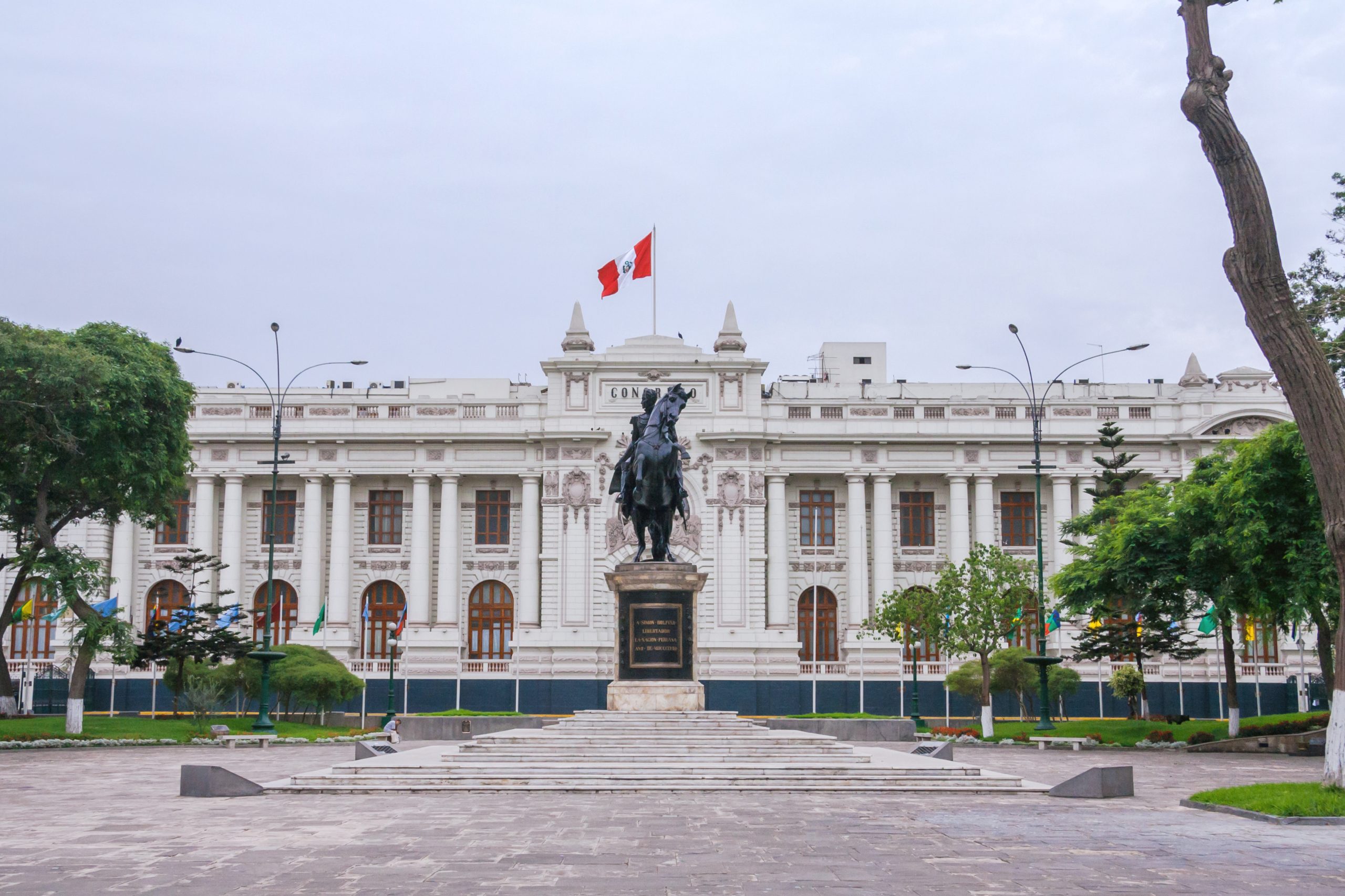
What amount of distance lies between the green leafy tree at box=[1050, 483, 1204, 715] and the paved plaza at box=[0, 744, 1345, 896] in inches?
607

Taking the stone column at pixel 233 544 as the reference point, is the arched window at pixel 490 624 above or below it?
below

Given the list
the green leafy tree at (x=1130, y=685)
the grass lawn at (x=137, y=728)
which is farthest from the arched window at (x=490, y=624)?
the green leafy tree at (x=1130, y=685)

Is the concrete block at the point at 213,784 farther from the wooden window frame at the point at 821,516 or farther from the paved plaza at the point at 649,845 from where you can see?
the wooden window frame at the point at 821,516

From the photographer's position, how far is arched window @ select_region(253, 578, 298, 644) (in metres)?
60.4

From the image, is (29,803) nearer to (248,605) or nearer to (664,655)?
(664,655)

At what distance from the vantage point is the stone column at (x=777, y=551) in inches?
2366

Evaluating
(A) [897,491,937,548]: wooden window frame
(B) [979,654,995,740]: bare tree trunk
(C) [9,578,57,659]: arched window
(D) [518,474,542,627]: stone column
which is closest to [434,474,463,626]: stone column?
(D) [518,474,542,627]: stone column

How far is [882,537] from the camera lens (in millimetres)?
60531

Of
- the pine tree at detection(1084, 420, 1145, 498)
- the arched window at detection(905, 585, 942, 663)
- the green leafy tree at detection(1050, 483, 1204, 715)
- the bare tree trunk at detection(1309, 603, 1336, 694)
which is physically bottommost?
the arched window at detection(905, 585, 942, 663)

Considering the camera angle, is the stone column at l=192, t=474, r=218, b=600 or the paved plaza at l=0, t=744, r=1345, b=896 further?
the stone column at l=192, t=474, r=218, b=600

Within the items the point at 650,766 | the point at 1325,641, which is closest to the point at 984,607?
the point at 1325,641

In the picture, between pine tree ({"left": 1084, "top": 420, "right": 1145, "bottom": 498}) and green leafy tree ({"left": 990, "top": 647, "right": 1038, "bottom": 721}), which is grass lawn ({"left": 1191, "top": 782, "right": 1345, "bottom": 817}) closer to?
green leafy tree ({"left": 990, "top": 647, "right": 1038, "bottom": 721})

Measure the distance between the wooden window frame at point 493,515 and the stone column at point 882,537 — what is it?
16.9 meters

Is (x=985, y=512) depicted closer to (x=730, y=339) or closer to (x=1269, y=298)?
(x=730, y=339)
